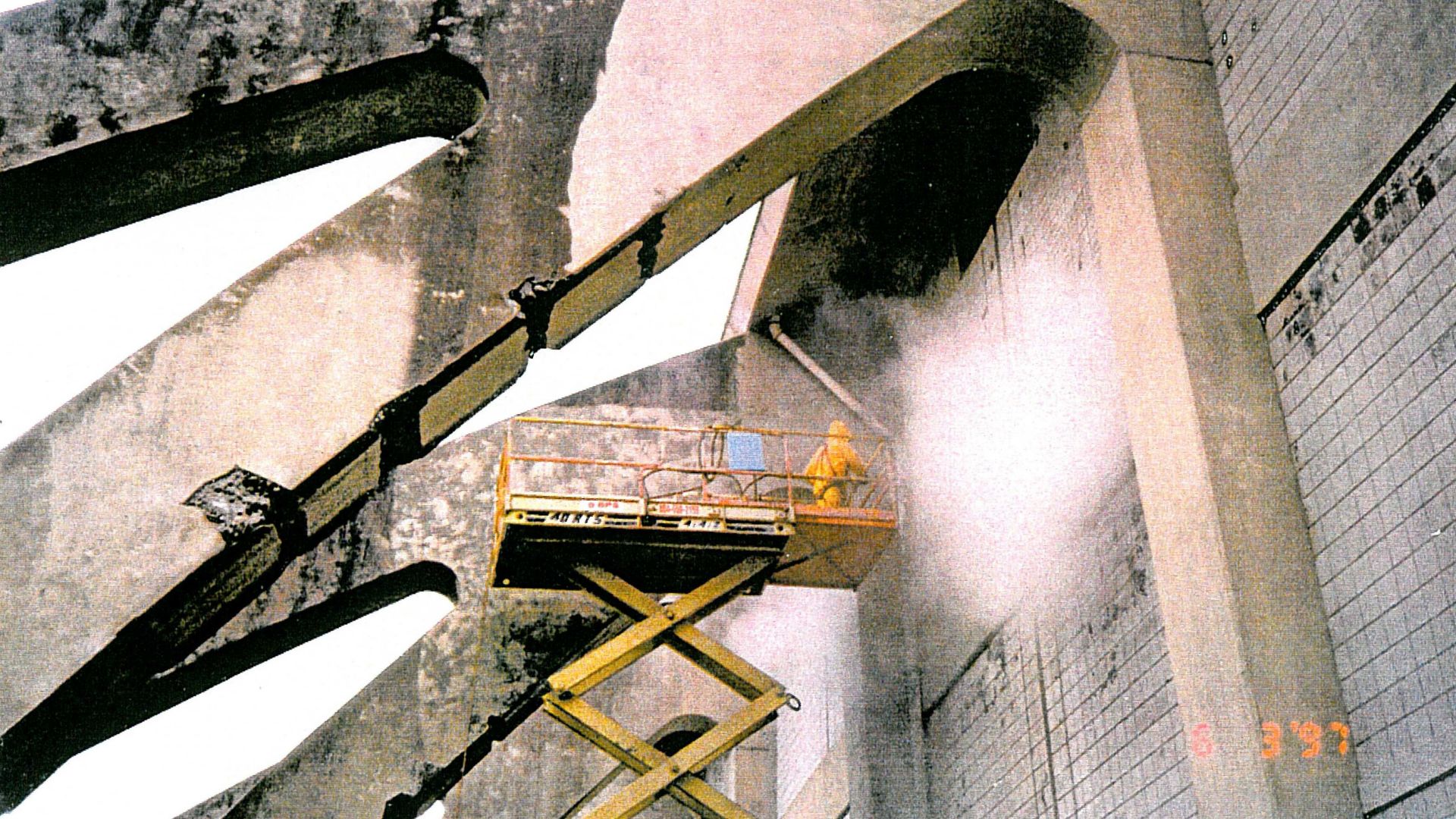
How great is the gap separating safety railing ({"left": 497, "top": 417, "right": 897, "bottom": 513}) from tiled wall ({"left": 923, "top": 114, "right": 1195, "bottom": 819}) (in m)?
2.20

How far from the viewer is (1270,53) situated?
703 cm

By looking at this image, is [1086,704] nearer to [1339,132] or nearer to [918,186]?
[1339,132]

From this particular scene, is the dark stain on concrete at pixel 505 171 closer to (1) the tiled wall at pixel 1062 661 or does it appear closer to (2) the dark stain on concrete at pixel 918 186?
(1) the tiled wall at pixel 1062 661

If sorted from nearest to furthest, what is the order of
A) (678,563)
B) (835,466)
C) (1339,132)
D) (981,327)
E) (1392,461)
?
(1392,461) < (1339,132) < (981,327) < (678,563) < (835,466)

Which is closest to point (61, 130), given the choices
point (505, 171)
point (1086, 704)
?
point (505, 171)

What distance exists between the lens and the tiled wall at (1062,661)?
7.47 m

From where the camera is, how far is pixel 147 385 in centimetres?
561

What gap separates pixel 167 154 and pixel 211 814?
24.9 ft

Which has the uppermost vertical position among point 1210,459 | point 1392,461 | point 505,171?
point 505,171

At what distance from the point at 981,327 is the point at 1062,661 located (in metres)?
3.35

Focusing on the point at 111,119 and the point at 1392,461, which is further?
the point at 111,119

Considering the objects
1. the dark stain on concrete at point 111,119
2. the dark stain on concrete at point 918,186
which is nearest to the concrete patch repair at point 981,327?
the dark stain on concrete at point 111,119

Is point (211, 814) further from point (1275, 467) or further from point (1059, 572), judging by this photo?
point (1275, 467)
